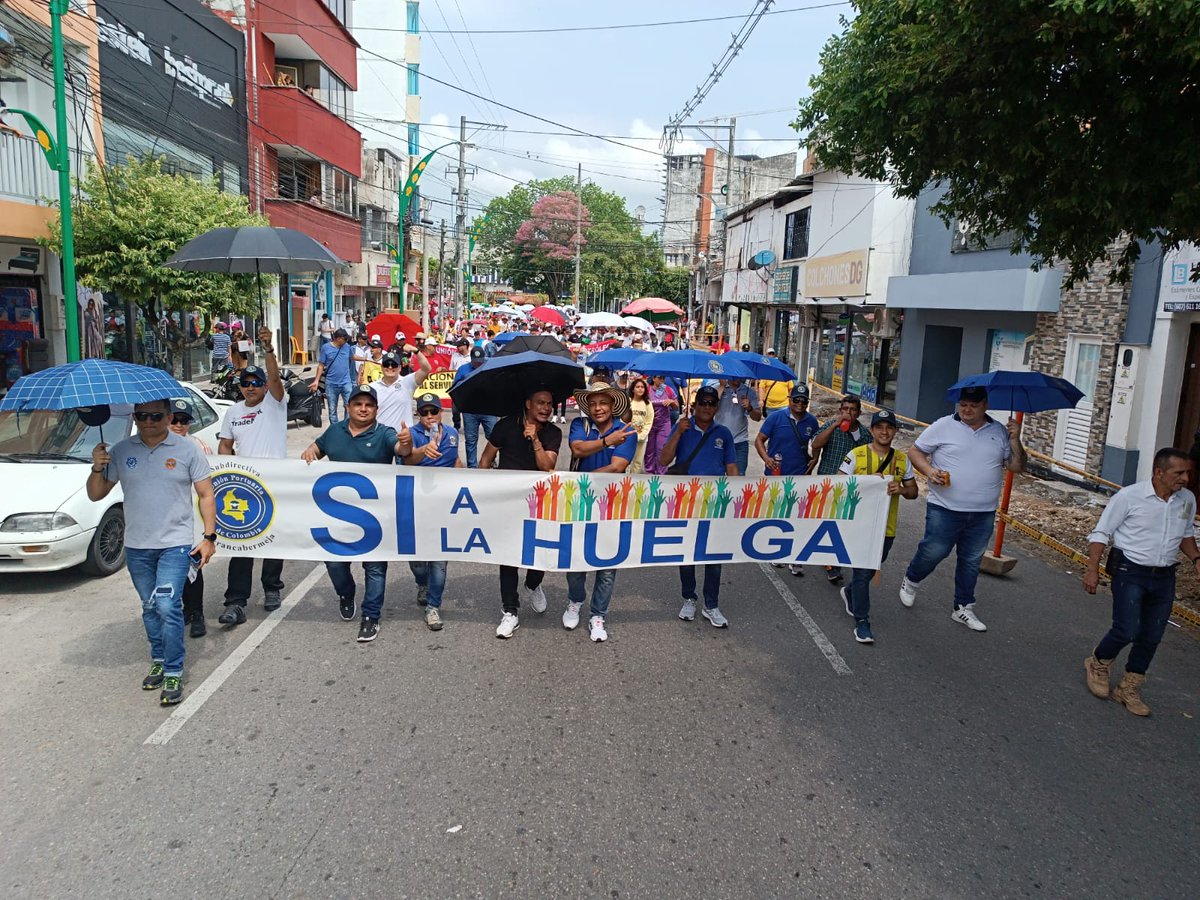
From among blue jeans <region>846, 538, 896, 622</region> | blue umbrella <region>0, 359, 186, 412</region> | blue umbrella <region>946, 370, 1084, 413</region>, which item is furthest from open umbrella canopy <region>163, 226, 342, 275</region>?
blue umbrella <region>946, 370, 1084, 413</region>

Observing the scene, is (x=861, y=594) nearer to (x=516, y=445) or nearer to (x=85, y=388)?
(x=516, y=445)

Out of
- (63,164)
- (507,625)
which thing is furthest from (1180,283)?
(63,164)

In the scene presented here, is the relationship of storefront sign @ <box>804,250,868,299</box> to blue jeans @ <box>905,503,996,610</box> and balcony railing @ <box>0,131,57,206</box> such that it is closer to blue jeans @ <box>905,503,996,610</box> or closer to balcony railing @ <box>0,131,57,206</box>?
blue jeans @ <box>905,503,996,610</box>

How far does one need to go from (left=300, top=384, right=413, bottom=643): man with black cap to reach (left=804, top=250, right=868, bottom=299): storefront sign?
1900cm

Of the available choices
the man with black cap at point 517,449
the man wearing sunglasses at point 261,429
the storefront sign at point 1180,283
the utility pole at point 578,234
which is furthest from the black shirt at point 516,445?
the utility pole at point 578,234

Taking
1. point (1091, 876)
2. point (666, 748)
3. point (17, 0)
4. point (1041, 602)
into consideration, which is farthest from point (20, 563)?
point (17, 0)

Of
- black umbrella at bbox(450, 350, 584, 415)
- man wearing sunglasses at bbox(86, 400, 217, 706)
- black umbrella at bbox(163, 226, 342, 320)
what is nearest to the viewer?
man wearing sunglasses at bbox(86, 400, 217, 706)

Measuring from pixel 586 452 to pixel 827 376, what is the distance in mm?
24426

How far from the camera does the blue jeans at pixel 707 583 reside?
6520 millimetres

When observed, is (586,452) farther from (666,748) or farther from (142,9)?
(142,9)

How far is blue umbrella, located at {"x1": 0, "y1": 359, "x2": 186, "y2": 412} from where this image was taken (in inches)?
174

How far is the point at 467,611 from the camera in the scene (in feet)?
22.0

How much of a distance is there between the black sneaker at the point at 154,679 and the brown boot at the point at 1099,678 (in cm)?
575

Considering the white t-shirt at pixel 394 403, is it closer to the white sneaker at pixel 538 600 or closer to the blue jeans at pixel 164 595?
the white sneaker at pixel 538 600
